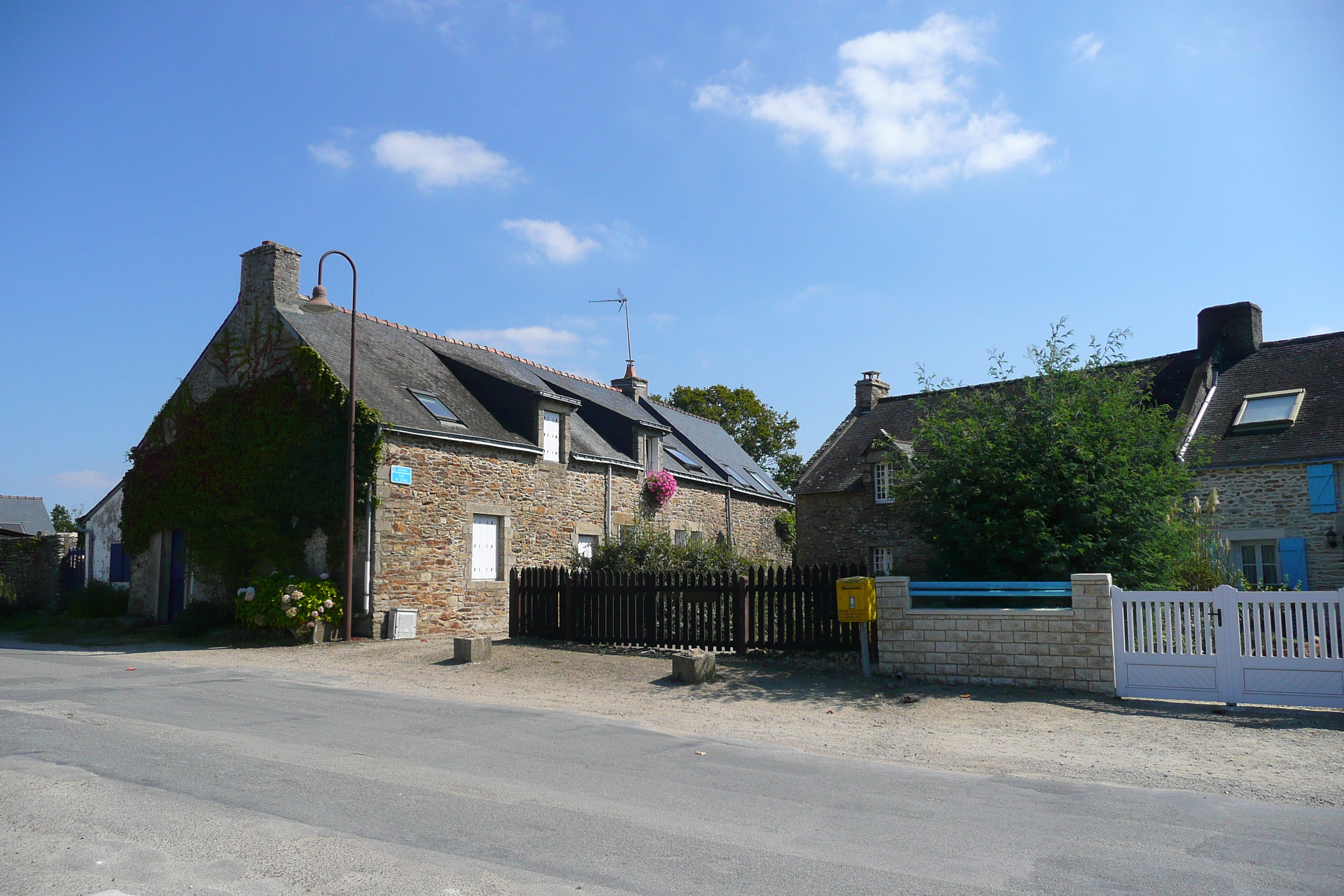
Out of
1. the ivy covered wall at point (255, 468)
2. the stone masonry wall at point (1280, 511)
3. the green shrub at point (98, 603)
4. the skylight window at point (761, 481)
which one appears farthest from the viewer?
the skylight window at point (761, 481)

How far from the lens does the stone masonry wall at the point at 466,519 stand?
16453mm

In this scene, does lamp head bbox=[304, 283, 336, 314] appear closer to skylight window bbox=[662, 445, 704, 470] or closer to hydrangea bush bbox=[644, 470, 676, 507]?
hydrangea bush bbox=[644, 470, 676, 507]

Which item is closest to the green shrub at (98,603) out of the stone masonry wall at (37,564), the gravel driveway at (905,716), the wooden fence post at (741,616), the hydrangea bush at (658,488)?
the stone masonry wall at (37,564)

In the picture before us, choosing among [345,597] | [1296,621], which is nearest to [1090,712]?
[1296,621]

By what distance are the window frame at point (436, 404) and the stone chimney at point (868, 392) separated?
15.6 meters

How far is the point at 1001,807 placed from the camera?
571cm

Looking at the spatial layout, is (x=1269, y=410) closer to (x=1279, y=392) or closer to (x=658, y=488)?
(x=1279, y=392)

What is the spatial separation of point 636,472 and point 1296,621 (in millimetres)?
16144

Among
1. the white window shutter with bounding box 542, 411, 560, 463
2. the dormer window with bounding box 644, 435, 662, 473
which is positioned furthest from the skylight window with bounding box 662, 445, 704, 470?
the white window shutter with bounding box 542, 411, 560, 463

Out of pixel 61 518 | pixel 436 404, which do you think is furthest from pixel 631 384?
pixel 61 518

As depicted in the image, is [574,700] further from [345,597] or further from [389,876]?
[345,597]

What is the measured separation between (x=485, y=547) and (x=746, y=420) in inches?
1102

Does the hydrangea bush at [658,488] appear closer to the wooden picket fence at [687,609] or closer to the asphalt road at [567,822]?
the wooden picket fence at [687,609]

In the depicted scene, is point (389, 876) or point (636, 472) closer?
point (389, 876)
